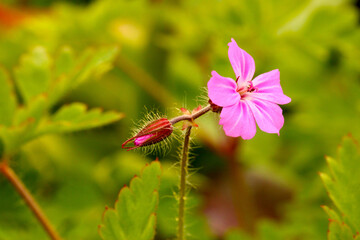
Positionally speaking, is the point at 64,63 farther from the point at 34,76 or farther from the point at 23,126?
the point at 23,126

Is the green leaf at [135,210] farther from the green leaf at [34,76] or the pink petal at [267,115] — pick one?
the green leaf at [34,76]

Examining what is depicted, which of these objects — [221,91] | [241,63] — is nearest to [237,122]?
[221,91]

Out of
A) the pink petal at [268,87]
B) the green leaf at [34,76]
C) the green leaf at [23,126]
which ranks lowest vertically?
the pink petal at [268,87]

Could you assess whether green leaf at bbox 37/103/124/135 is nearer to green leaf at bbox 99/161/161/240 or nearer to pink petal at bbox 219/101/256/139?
green leaf at bbox 99/161/161/240

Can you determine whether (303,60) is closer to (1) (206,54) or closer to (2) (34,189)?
(1) (206,54)

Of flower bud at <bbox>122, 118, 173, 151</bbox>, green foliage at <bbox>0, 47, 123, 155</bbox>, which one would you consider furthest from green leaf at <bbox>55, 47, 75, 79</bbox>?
flower bud at <bbox>122, 118, 173, 151</bbox>

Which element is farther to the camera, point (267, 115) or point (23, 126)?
point (23, 126)

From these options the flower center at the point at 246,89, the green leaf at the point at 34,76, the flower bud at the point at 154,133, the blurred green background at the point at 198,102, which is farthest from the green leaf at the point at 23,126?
the flower center at the point at 246,89
